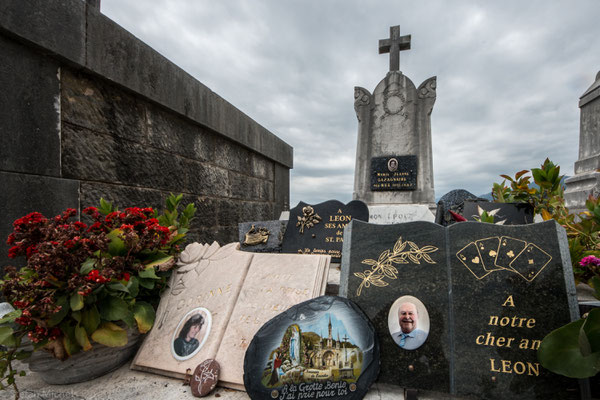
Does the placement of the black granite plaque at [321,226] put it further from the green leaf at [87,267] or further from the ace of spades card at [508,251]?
the green leaf at [87,267]

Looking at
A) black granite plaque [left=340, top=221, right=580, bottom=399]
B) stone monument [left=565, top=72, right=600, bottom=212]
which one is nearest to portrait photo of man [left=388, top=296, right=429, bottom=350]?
black granite plaque [left=340, top=221, right=580, bottom=399]

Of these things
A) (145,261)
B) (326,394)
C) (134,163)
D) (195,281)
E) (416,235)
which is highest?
(134,163)

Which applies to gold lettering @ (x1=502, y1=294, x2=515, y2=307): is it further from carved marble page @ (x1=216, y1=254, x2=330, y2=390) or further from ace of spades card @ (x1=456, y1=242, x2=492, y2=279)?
carved marble page @ (x1=216, y1=254, x2=330, y2=390)

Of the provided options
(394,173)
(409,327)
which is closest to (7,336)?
(409,327)

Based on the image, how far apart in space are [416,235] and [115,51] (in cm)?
301

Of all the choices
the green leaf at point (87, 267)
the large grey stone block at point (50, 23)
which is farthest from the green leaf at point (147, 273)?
the large grey stone block at point (50, 23)

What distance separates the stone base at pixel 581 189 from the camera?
5326 millimetres

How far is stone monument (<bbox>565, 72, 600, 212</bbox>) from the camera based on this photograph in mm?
5457

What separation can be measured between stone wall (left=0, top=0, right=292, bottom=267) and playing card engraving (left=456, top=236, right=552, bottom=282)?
2.85 m

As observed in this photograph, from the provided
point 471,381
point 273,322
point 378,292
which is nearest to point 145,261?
point 273,322

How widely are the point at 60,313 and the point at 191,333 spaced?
661 millimetres

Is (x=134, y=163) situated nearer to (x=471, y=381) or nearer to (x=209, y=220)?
(x=209, y=220)

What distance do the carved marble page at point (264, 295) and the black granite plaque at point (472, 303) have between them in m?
0.24

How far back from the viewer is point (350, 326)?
1.47 meters
